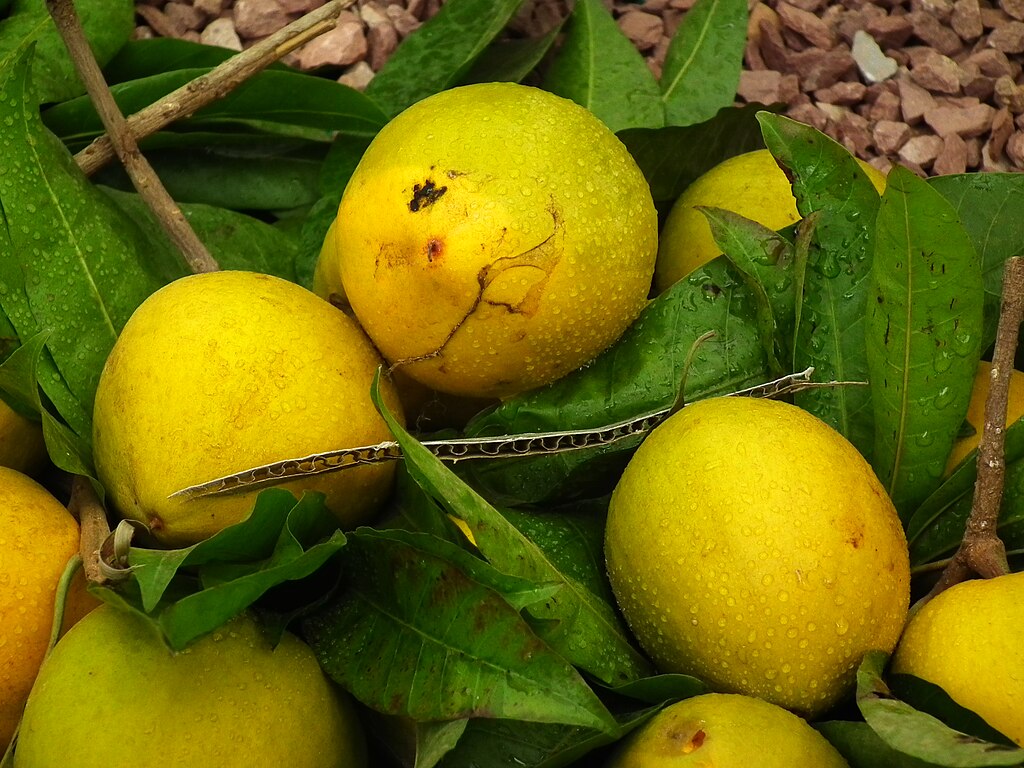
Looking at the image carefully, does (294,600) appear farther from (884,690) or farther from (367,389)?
(884,690)

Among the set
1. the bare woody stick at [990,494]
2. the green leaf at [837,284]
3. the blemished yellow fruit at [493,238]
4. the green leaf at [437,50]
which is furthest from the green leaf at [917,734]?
the green leaf at [437,50]

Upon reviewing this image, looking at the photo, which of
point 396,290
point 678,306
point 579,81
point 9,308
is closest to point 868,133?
point 579,81

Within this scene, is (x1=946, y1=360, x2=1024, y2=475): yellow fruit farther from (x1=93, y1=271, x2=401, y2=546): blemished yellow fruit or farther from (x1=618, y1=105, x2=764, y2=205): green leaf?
(x1=93, y1=271, x2=401, y2=546): blemished yellow fruit

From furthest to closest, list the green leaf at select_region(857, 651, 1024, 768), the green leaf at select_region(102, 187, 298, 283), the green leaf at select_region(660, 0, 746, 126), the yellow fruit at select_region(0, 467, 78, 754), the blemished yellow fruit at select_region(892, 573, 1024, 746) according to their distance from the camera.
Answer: the green leaf at select_region(660, 0, 746, 126)
the green leaf at select_region(102, 187, 298, 283)
the yellow fruit at select_region(0, 467, 78, 754)
the blemished yellow fruit at select_region(892, 573, 1024, 746)
the green leaf at select_region(857, 651, 1024, 768)

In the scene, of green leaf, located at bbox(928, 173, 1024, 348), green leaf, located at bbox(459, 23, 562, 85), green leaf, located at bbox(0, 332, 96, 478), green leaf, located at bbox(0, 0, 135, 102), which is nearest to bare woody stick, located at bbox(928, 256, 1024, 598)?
green leaf, located at bbox(928, 173, 1024, 348)

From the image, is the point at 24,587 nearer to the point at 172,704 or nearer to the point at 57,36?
the point at 172,704
